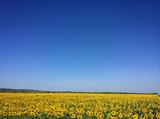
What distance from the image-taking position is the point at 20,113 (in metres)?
18.9

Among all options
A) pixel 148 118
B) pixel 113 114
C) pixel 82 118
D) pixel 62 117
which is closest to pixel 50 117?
pixel 62 117

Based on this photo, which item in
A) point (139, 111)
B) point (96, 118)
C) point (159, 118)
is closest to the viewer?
point (159, 118)

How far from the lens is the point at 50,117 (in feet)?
60.1

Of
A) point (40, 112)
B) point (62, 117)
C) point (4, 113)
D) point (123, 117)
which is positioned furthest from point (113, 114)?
point (4, 113)

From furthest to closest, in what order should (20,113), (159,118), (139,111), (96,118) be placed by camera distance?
(139,111)
(20,113)
(96,118)
(159,118)

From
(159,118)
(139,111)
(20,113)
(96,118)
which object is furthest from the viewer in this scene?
(139,111)

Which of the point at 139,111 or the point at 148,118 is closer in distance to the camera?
the point at 148,118

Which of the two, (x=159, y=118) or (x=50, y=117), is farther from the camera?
(x=50, y=117)

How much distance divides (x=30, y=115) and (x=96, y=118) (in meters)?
4.04

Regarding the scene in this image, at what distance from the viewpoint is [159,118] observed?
16.2 meters

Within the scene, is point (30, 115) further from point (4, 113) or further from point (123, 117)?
point (123, 117)

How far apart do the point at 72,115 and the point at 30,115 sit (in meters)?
2.63

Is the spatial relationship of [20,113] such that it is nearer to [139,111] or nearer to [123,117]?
[123,117]

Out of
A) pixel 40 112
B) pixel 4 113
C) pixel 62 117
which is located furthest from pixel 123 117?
pixel 4 113
